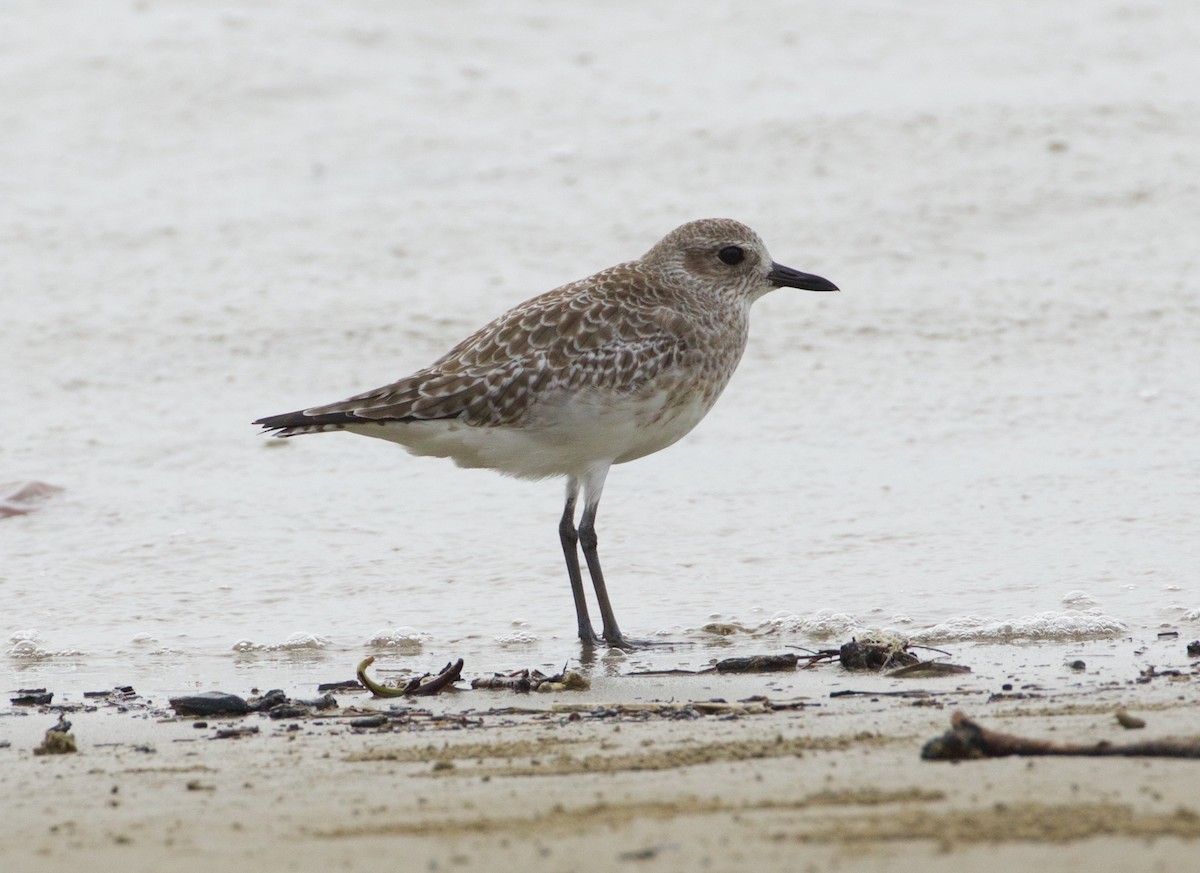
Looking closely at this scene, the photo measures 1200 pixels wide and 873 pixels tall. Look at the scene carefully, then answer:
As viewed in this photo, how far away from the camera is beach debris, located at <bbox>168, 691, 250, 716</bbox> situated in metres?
4.98

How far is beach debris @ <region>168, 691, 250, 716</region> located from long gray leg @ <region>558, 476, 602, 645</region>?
67.9 inches

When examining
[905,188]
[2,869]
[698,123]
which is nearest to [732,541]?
[2,869]

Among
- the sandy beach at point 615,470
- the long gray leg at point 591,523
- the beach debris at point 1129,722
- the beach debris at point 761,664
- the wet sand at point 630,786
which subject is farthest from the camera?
the long gray leg at point 591,523

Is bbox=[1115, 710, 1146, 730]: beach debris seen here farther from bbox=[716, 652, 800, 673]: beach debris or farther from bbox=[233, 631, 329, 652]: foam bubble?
bbox=[233, 631, 329, 652]: foam bubble

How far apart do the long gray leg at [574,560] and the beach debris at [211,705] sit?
5.66 feet

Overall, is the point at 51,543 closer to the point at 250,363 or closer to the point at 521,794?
the point at 250,363

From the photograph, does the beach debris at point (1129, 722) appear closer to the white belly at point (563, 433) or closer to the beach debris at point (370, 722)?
the beach debris at point (370, 722)

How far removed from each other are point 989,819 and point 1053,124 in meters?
12.4

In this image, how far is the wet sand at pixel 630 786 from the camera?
3127 mm

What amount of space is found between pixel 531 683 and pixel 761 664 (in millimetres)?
793

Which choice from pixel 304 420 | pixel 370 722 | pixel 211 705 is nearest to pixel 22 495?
pixel 304 420

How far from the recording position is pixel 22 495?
8398 millimetres

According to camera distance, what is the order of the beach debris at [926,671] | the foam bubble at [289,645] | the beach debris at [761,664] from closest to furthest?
the beach debris at [926,671]
the beach debris at [761,664]
the foam bubble at [289,645]

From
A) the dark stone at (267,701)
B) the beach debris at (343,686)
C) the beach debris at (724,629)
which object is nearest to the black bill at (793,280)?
the beach debris at (724,629)
